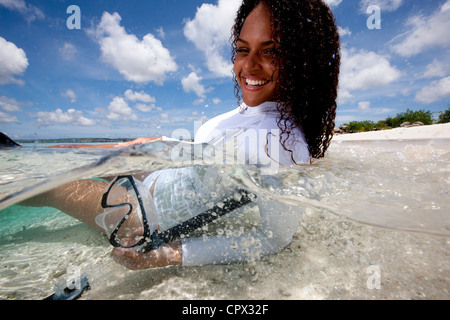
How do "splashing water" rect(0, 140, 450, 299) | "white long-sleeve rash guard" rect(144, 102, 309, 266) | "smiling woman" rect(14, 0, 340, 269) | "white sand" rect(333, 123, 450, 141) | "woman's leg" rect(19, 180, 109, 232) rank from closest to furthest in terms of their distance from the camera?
"white long-sleeve rash guard" rect(144, 102, 309, 266) → "smiling woman" rect(14, 0, 340, 269) → "splashing water" rect(0, 140, 450, 299) → "woman's leg" rect(19, 180, 109, 232) → "white sand" rect(333, 123, 450, 141)

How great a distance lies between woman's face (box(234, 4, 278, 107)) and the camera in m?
1.84

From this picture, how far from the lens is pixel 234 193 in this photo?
213cm

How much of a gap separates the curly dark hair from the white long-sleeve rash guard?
6.2 inches

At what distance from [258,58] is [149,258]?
222cm

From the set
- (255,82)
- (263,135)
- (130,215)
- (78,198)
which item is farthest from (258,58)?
(78,198)

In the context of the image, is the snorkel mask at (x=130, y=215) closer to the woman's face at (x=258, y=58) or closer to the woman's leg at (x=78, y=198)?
the woman's leg at (x=78, y=198)

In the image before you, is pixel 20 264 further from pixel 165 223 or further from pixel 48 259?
pixel 165 223

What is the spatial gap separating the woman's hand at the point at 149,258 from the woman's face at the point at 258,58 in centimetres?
173

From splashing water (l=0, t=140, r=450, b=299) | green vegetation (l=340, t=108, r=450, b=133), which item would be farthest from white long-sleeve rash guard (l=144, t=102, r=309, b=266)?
green vegetation (l=340, t=108, r=450, b=133)

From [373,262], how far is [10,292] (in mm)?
3441

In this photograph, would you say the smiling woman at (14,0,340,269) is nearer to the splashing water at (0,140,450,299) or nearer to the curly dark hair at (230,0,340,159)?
the curly dark hair at (230,0,340,159)

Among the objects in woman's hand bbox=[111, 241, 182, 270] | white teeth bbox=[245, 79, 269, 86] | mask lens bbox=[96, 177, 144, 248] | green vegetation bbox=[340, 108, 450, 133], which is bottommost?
woman's hand bbox=[111, 241, 182, 270]

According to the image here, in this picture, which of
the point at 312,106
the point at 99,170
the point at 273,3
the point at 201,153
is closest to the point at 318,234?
the point at 312,106

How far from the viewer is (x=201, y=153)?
2.11 metres
